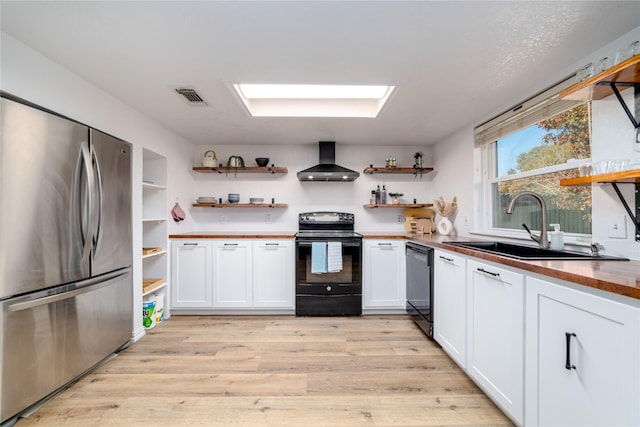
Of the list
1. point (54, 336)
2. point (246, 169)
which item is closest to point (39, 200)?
point (54, 336)

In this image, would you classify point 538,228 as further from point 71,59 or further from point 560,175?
point 71,59

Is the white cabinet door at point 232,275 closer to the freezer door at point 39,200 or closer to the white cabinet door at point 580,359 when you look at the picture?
the freezer door at point 39,200

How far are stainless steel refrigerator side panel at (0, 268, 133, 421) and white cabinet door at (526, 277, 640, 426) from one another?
2680mm

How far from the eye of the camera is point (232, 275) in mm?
2945

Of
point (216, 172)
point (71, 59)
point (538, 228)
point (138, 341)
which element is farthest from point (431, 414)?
point (216, 172)

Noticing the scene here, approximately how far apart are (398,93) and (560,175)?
1341 millimetres

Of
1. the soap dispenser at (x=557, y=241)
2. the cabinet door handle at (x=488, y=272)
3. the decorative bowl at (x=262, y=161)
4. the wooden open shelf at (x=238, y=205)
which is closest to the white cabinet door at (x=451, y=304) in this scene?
the cabinet door handle at (x=488, y=272)

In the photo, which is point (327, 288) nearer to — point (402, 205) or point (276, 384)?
point (276, 384)

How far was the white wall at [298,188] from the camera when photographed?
365 centimetres

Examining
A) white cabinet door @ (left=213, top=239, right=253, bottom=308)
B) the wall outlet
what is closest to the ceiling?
the wall outlet

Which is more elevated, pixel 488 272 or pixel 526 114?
pixel 526 114

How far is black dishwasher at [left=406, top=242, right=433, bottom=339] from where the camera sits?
235cm

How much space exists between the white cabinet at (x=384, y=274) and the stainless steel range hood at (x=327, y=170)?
90 centimetres

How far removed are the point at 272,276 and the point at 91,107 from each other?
2.18 meters
